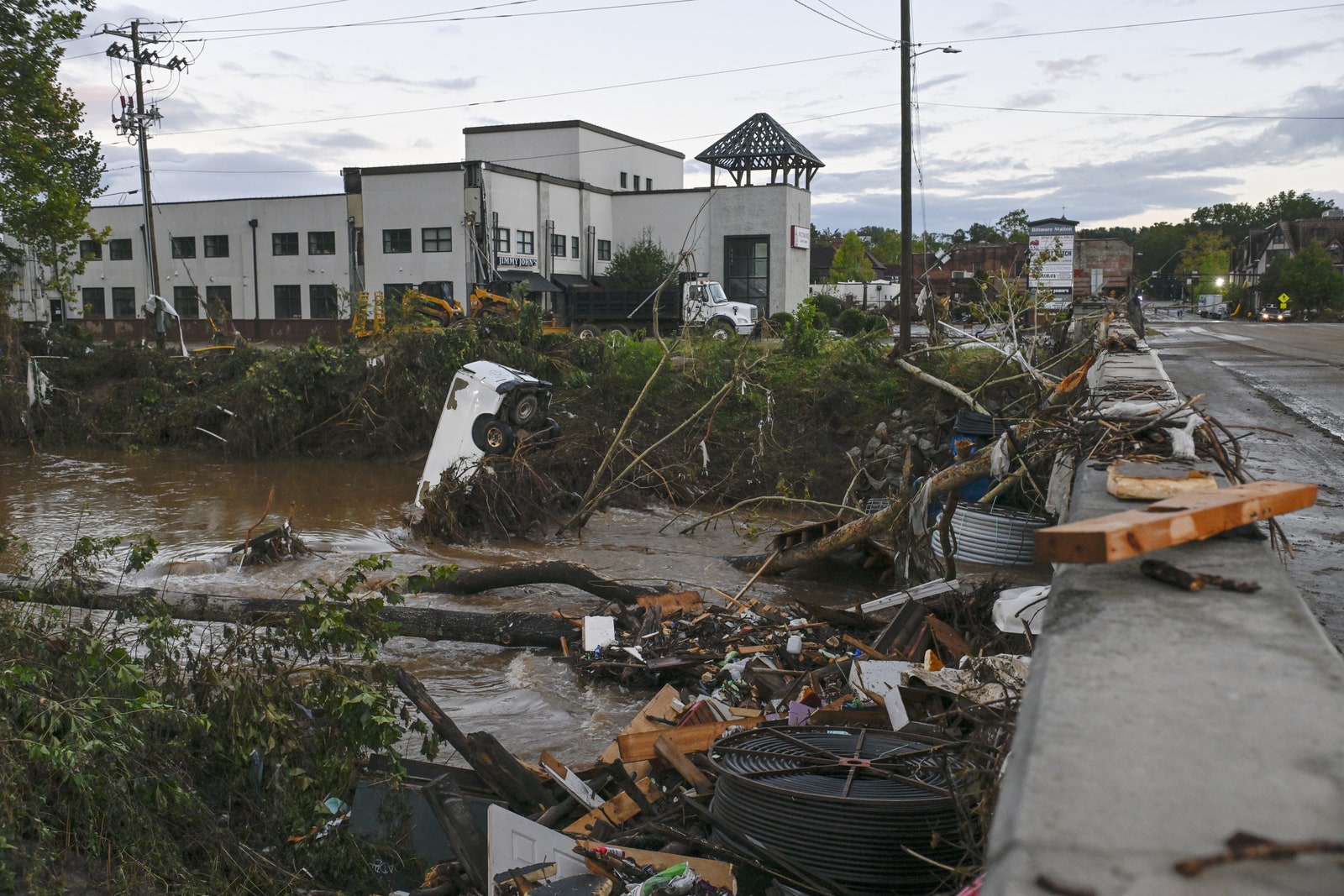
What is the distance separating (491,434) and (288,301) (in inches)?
1412

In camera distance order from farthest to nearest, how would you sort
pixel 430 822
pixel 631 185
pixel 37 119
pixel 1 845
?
1. pixel 631 185
2. pixel 37 119
3. pixel 430 822
4. pixel 1 845

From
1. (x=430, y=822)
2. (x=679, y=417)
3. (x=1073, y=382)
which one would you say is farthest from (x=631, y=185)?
(x=430, y=822)

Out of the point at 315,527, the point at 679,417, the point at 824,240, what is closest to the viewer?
the point at 315,527

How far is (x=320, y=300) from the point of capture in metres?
45.6

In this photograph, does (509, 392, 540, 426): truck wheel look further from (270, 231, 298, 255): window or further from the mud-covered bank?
(270, 231, 298, 255): window

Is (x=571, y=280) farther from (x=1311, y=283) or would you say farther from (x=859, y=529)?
(x=1311, y=283)

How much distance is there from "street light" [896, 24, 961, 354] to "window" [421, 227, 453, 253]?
25124 millimetres

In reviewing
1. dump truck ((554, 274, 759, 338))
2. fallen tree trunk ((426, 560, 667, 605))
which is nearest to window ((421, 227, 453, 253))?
dump truck ((554, 274, 759, 338))

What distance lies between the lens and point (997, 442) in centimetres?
777

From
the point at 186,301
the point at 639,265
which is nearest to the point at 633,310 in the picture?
the point at 639,265

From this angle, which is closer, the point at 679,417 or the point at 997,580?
the point at 997,580

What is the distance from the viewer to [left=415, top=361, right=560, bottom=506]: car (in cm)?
1412

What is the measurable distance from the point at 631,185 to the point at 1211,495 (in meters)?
50.8

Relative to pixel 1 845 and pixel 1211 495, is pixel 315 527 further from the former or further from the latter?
pixel 1211 495
